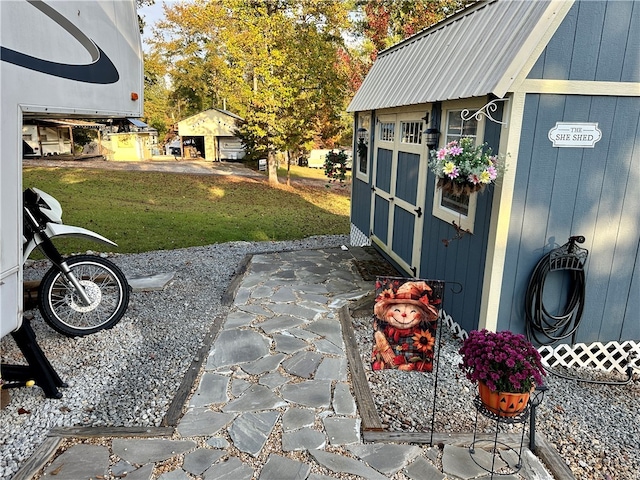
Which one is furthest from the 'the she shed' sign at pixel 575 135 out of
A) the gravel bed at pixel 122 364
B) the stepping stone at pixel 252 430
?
the gravel bed at pixel 122 364

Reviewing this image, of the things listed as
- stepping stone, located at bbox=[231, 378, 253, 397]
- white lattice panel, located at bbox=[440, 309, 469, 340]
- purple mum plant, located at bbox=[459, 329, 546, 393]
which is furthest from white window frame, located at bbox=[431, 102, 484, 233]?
stepping stone, located at bbox=[231, 378, 253, 397]

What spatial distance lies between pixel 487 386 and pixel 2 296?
2.92 m

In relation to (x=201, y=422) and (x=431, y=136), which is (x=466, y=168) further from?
(x=201, y=422)

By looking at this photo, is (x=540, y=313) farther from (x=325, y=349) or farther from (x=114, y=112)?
(x=114, y=112)

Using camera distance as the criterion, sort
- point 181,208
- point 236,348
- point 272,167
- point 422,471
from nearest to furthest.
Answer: point 422,471
point 236,348
point 181,208
point 272,167

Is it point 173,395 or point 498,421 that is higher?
point 498,421

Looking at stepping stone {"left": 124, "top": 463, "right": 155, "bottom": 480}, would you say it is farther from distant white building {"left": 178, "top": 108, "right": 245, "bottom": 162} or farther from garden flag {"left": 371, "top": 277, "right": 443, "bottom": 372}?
distant white building {"left": 178, "top": 108, "right": 245, "bottom": 162}

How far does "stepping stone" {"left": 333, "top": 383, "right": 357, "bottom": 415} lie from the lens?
3.18 metres

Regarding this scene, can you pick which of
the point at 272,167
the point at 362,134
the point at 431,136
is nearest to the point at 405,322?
the point at 431,136

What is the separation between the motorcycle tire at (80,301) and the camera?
13.1ft

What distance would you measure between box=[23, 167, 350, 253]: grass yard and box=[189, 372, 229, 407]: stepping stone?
5.36 meters

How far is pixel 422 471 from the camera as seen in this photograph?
8.55 ft

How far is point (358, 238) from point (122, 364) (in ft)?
17.6

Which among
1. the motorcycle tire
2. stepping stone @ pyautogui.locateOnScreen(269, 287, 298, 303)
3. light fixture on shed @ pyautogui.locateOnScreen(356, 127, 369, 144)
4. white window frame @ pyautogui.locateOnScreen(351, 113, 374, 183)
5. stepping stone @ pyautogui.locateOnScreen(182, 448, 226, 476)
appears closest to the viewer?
stepping stone @ pyautogui.locateOnScreen(182, 448, 226, 476)
